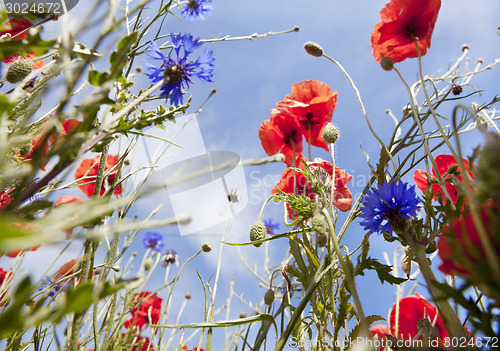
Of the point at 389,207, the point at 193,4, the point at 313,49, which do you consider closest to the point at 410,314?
the point at 389,207

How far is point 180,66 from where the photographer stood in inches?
22.6

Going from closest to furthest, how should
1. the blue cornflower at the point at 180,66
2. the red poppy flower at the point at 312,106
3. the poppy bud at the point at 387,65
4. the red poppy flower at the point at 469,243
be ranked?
the red poppy flower at the point at 469,243, the blue cornflower at the point at 180,66, the poppy bud at the point at 387,65, the red poppy flower at the point at 312,106

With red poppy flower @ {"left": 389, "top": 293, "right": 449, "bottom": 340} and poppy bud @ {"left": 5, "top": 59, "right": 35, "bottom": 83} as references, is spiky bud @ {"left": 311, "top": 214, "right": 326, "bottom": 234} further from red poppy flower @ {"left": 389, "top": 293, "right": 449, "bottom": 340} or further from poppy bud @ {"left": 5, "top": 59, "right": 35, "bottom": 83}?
poppy bud @ {"left": 5, "top": 59, "right": 35, "bottom": 83}

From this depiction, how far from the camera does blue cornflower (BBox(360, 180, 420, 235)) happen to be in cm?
47

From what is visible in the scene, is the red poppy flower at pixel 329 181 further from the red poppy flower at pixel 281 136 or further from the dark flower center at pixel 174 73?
the dark flower center at pixel 174 73

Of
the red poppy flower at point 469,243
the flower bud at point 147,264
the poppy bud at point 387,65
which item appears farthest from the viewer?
the flower bud at point 147,264

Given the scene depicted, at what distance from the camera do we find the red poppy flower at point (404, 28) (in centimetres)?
74

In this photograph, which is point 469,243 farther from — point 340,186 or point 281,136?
point 281,136

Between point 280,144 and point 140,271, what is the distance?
0.64 metres

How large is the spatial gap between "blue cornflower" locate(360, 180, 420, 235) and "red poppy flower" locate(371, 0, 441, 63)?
1.41 feet

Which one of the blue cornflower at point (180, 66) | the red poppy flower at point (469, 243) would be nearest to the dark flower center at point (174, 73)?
the blue cornflower at point (180, 66)

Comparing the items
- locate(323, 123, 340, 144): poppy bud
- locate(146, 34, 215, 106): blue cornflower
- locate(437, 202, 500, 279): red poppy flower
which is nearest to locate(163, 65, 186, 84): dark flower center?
locate(146, 34, 215, 106): blue cornflower

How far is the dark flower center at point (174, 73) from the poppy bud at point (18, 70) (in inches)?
8.2

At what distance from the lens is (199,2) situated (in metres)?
0.93
